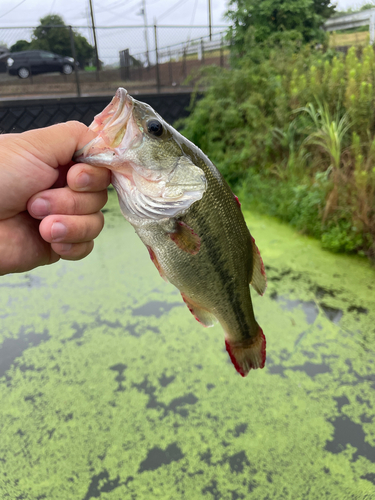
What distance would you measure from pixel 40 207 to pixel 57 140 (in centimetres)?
19

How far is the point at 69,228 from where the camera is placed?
104 cm

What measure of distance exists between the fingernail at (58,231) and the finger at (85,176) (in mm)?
108

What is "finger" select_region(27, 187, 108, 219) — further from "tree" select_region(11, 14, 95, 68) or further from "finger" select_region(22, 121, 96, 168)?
"tree" select_region(11, 14, 95, 68)

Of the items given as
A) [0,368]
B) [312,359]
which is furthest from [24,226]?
[312,359]

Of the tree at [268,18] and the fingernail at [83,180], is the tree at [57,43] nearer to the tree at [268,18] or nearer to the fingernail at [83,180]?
the tree at [268,18]

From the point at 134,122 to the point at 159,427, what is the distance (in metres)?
1.54

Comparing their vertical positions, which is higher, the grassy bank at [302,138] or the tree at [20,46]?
the tree at [20,46]

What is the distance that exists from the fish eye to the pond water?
1.49 m

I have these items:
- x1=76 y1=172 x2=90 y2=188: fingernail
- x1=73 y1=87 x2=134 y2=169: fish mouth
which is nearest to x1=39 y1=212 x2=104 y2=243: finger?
x1=76 y1=172 x2=90 y2=188: fingernail

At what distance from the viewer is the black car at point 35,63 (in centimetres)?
750

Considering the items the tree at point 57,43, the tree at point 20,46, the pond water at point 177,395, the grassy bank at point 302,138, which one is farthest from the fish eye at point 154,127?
the tree at point 20,46

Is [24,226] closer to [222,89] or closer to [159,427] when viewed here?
[159,427]

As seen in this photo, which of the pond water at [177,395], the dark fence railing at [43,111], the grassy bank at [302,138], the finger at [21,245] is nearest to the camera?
the finger at [21,245]

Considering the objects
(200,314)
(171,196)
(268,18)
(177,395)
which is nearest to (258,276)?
(200,314)
